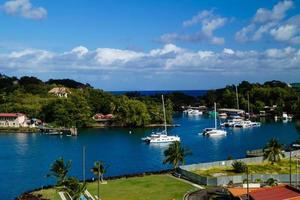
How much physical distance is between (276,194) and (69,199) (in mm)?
21429

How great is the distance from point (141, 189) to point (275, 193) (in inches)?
655

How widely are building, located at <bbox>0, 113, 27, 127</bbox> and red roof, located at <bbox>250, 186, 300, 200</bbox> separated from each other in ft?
357

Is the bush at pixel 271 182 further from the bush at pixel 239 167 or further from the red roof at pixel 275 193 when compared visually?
the bush at pixel 239 167

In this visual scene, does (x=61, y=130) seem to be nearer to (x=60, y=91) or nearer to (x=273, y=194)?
(x=60, y=91)

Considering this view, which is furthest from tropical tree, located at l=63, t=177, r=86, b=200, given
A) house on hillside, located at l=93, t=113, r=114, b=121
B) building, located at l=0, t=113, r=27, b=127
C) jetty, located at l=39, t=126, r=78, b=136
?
house on hillside, located at l=93, t=113, r=114, b=121

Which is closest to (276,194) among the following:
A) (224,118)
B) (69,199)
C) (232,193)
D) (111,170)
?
(232,193)

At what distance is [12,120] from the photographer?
487 ft

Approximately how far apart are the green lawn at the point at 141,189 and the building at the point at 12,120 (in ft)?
293

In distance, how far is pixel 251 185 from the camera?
55.6 m

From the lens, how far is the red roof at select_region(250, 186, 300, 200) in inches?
1859

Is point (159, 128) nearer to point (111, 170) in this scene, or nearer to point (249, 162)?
point (111, 170)

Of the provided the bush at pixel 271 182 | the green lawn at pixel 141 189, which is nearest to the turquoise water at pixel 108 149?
the green lawn at pixel 141 189

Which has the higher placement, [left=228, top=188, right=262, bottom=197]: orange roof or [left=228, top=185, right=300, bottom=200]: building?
[left=228, top=185, right=300, bottom=200]: building

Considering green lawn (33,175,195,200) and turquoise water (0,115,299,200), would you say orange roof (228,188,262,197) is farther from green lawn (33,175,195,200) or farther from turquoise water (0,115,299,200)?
turquoise water (0,115,299,200)
